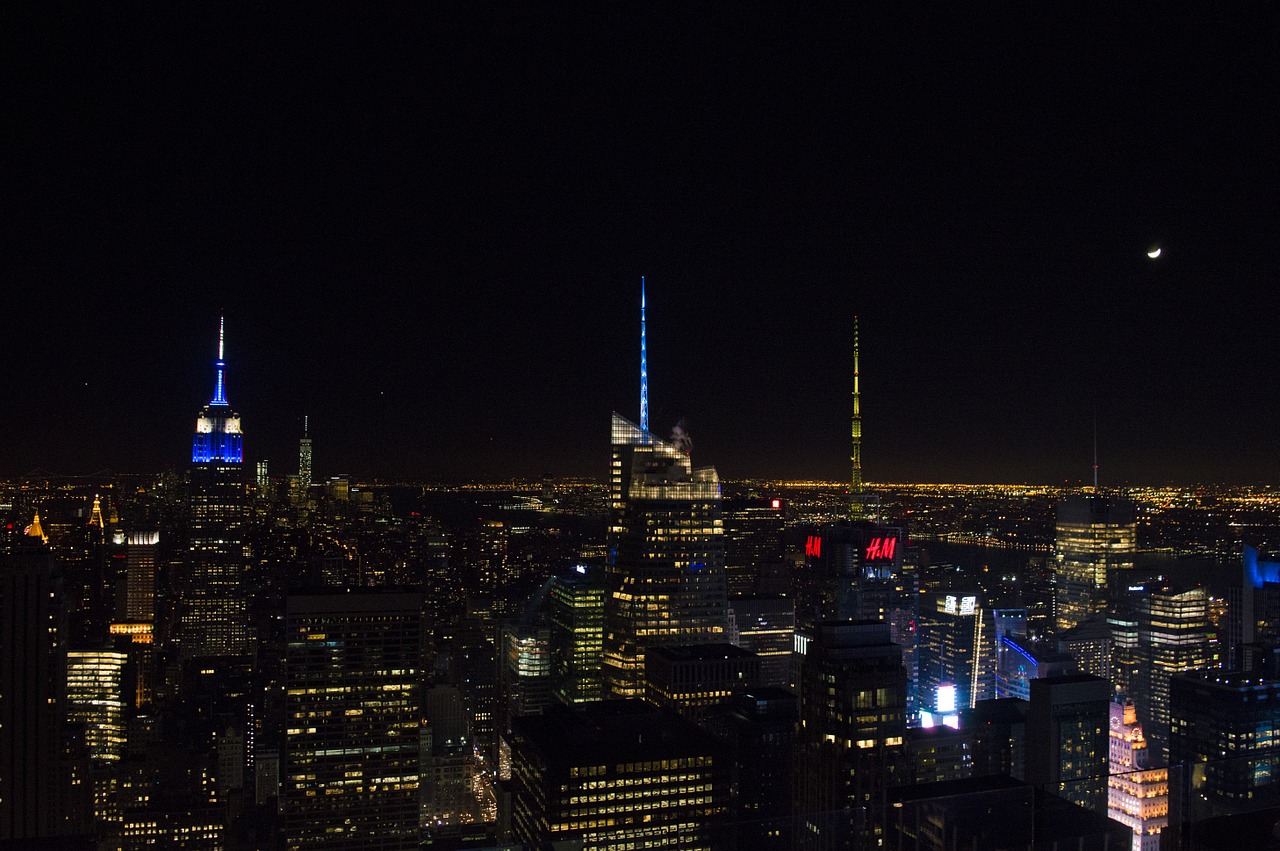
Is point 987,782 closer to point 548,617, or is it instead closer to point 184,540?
point 548,617

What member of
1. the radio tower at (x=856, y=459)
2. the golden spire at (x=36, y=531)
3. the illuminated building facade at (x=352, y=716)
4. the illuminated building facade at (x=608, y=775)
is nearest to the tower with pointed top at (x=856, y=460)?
the radio tower at (x=856, y=459)

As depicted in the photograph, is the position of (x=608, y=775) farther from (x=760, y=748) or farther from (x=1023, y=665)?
(x=1023, y=665)

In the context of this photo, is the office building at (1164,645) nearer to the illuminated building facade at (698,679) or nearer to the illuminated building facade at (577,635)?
the illuminated building facade at (698,679)

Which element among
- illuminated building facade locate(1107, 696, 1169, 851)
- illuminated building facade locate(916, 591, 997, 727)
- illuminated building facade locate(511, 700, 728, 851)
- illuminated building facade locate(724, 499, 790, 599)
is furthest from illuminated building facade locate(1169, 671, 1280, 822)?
illuminated building facade locate(724, 499, 790, 599)

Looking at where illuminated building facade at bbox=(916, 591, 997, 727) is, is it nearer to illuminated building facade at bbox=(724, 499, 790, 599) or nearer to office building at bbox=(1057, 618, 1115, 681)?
office building at bbox=(1057, 618, 1115, 681)

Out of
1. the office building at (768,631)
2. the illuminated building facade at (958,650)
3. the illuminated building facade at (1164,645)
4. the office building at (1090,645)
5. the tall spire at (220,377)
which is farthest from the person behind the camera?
the office building at (768,631)

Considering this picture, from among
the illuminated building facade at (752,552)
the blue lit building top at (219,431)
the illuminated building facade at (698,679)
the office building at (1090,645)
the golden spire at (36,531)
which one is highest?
the blue lit building top at (219,431)

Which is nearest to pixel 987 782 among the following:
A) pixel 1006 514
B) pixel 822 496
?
pixel 1006 514
